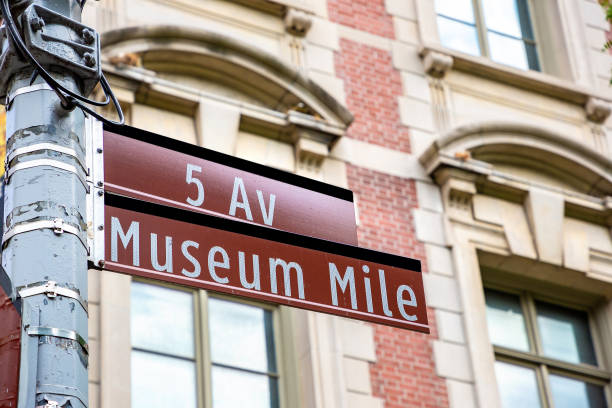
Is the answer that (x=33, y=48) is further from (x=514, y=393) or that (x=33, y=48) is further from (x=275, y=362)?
(x=514, y=393)

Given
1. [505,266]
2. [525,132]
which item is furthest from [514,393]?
[525,132]

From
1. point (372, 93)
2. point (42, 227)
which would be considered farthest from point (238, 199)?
point (372, 93)

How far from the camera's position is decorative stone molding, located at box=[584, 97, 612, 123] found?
13.1 metres

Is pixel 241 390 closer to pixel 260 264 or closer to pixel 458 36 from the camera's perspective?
pixel 260 264

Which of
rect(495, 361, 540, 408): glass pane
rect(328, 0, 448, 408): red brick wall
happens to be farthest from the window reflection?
rect(495, 361, 540, 408): glass pane

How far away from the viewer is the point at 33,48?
4.43m

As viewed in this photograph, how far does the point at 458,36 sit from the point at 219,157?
850 centimetres

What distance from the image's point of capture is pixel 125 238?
4.56 m

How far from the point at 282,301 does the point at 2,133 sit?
437 centimetres

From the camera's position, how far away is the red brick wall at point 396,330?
32.5ft

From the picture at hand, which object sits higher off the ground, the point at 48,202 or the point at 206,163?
the point at 206,163

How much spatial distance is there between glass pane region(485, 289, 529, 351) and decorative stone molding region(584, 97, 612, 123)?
8.45 feet

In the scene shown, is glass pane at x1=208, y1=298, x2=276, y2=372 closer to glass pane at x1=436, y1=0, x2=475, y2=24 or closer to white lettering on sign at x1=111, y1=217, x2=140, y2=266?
glass pane at x1=436, y1=0, x2=475, y2=24

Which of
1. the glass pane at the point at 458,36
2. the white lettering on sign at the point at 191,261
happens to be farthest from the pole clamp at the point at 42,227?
the glass pane at the point at 458,36
